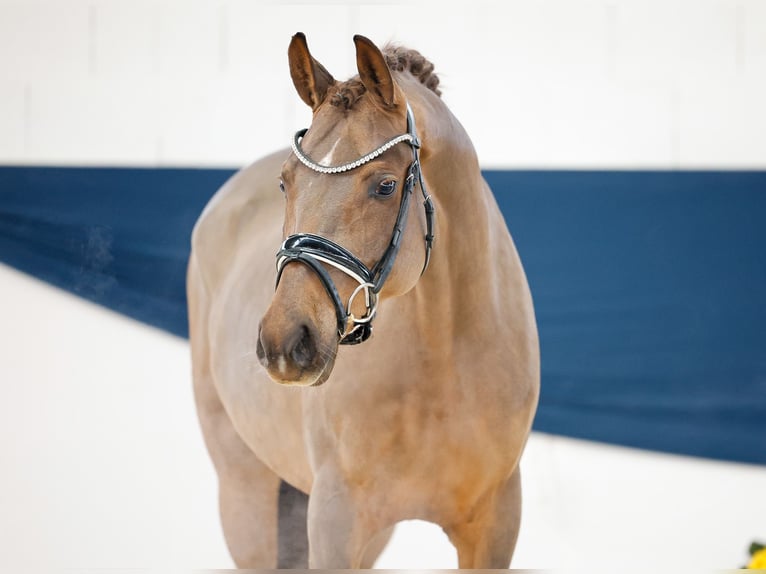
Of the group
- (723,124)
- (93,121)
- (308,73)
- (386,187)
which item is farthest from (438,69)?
(386,187)

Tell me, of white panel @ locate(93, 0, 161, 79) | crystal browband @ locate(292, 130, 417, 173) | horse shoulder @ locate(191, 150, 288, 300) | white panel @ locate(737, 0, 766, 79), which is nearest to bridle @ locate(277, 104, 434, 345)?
crystal browband @ locate(292, 130, 417, 173)

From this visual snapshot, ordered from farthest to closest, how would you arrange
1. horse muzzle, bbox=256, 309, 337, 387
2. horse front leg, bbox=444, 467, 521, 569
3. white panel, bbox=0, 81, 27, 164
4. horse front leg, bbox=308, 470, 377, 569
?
white panel, bbox=0, 81, 27, 164 → horse front leg, bbox=444, 467, 521, 569 → horse front leg, bbox=308, 470, 377, 569 → horse muzzle, bbox=256, 309, 337, 387

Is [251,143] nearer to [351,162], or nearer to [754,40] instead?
[754,40]

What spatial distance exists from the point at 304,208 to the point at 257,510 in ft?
4.98

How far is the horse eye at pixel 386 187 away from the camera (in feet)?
5.21

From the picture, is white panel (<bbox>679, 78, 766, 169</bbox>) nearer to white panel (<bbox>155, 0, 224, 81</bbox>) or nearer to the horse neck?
white panel (<bbox>155, 0, 224, 81</bbox>)

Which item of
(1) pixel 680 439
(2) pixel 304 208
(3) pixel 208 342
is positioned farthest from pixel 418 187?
(1) pixel 680 439

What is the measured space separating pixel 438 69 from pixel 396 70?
190cm

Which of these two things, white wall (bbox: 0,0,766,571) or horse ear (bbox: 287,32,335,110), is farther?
white wall (bbox: 0,0,766,571)

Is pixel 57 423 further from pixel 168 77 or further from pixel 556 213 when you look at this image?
pixel 556 213

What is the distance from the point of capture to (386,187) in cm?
160

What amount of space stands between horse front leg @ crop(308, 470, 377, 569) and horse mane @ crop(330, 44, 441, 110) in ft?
2.44

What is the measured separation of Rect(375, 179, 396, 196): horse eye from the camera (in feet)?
5.21

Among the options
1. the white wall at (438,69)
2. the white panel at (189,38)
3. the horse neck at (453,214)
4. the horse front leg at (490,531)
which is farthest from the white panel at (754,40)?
the horse front leg at (490,531)
